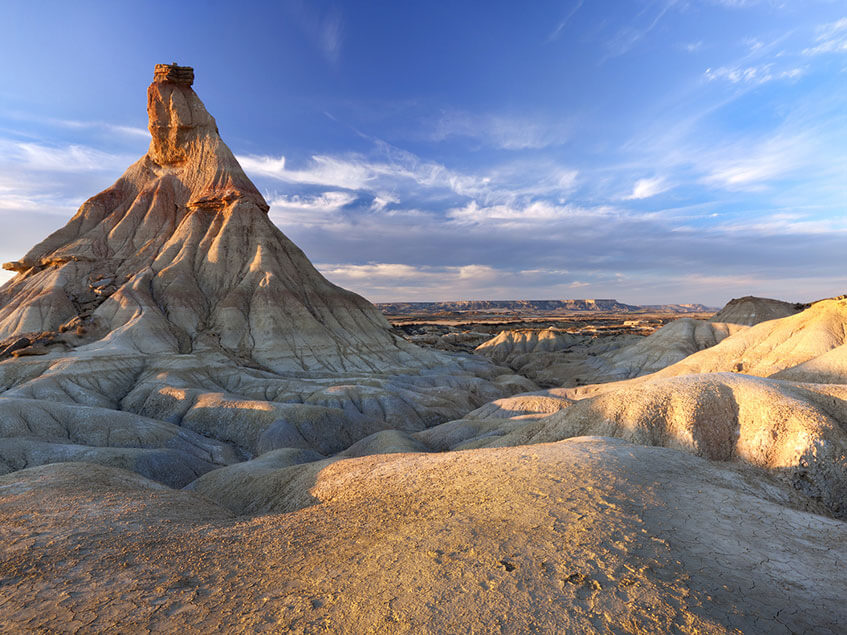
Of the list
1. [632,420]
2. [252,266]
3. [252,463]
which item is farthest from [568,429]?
[252,266]

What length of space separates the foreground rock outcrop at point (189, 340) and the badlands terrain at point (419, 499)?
0.31 meters

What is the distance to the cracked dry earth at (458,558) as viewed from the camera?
5.21m

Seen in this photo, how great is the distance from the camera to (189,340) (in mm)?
44000

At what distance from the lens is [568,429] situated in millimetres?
18375

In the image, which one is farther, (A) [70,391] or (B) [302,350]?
(B) [302,350]

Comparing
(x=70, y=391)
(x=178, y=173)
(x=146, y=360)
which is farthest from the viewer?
(x=178, y=173)

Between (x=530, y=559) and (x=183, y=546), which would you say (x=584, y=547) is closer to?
(x=530, y=559)

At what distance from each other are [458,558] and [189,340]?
46394 mm

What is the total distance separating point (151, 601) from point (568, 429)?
1677 cm

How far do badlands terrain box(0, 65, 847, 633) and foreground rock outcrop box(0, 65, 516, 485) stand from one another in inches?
12.2

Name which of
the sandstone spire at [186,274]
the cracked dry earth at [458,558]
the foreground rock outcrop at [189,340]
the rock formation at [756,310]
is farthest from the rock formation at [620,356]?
the cracked dry earth at [458,558]

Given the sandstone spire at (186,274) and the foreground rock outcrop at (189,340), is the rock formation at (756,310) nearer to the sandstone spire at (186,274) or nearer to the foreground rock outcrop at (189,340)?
the foreground rock outcrop at (189,340)

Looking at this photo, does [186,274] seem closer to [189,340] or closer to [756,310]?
[189,340]

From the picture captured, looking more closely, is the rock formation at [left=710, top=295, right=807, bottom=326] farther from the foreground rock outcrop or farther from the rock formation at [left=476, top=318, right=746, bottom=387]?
the foreground rock outcrop
